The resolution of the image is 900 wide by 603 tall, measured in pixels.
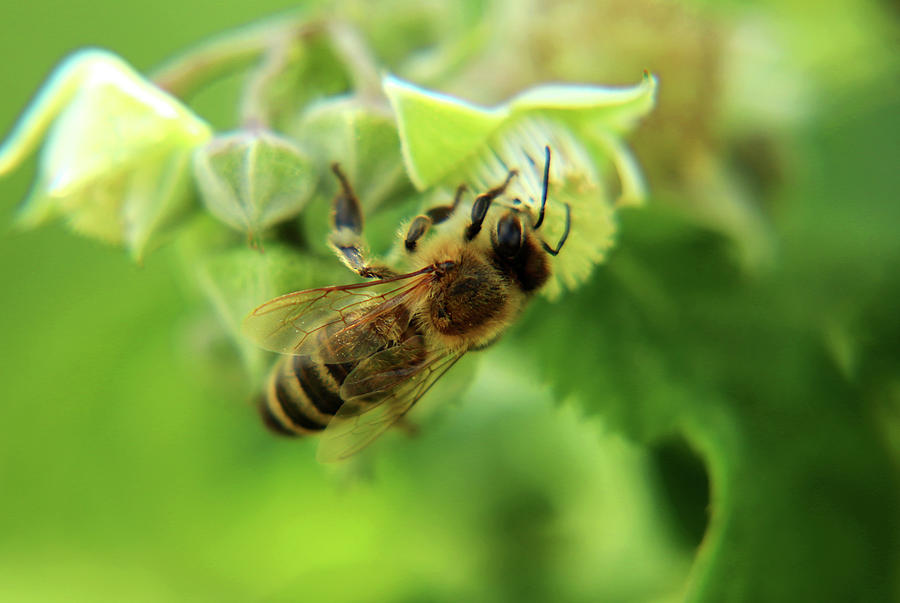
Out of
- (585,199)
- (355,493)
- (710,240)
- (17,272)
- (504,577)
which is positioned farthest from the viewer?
(17,272)

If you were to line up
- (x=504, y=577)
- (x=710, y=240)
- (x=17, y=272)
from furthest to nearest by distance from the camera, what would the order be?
(x=17, y=272) < (x=504, y=577) < (x=710, y=240)

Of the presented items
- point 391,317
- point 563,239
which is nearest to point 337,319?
point 391,317

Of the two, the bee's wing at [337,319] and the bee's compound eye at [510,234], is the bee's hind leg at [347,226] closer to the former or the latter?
the bee's wing at [337,319]

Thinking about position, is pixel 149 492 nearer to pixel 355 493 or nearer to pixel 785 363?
pixel 355 493

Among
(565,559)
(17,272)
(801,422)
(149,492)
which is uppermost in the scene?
(17,272)

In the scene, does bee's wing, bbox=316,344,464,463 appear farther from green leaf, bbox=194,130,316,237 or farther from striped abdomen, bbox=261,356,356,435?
green leaf, bbox=194,130,316,237

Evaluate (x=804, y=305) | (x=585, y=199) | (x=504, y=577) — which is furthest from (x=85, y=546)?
(x=804, y=305)

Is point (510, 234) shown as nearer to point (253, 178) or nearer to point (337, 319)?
point (337, 319)

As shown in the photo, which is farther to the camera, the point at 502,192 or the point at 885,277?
the point at 885,277
